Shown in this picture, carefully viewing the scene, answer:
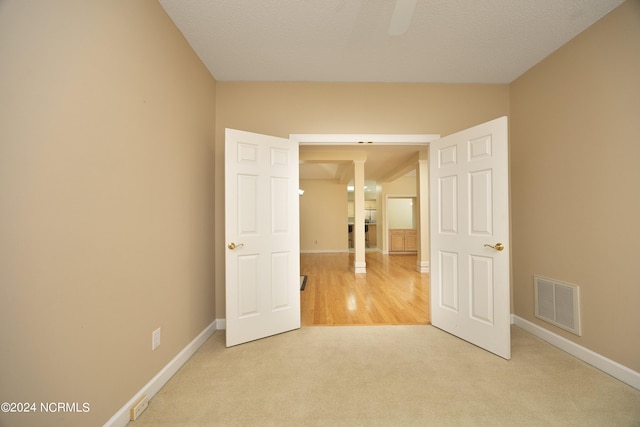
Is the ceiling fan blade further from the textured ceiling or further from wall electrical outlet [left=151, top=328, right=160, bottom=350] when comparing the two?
wall electrical outlet [left=151, top=328, right=160, bottom=350]

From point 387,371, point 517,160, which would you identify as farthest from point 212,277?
point 517,160

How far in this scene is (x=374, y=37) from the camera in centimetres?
210

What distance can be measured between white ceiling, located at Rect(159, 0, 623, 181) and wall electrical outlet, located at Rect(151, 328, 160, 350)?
2.40 meters

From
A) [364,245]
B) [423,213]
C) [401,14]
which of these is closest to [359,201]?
[364,245]

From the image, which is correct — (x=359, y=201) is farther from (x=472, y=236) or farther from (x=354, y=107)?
(x=472, y=236)

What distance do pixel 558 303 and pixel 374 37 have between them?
2980mm

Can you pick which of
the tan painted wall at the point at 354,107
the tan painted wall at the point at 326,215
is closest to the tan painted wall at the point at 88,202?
the tan painted wall at the point at 354,107

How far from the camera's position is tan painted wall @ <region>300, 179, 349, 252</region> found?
8961 millimetres

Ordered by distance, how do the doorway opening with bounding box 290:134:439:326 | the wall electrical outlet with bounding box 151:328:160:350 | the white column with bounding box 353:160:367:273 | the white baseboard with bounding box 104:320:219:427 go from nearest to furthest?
the white baseboard with bounding box 104:320:219:427 < the wall electrical outlet with bounding box 151:328:160:350 < the doorway opening with bounding box 290:134:439:326 < the white column with bounding box 353:160:367:273

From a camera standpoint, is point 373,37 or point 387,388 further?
point 373,37

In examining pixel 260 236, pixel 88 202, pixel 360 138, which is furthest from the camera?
pixel 360 138

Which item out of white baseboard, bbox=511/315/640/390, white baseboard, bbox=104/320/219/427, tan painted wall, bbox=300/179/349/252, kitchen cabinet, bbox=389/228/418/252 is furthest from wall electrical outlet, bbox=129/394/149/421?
kitchen cabinet, bbox=389/228/418/252

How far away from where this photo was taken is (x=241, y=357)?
82.9 inches

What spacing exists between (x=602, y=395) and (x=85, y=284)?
3.23m
